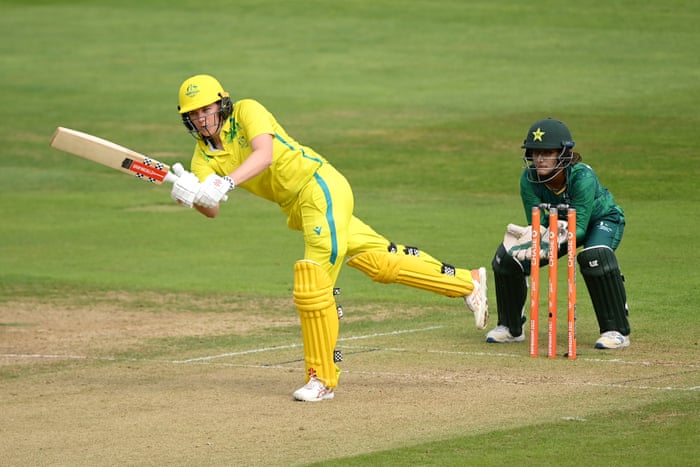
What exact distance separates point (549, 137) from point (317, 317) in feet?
7.20

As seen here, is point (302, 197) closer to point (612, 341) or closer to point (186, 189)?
point (186, 189)

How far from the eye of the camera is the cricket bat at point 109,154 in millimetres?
8688

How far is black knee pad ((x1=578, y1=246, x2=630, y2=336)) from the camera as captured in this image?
9.66 meters

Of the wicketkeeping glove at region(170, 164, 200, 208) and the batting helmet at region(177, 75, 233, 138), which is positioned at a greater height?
the batting helmet at region(177, 75, 233, 138)

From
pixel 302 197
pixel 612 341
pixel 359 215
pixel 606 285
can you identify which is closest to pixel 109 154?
pixel 302 197

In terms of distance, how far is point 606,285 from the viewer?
31.7 ft

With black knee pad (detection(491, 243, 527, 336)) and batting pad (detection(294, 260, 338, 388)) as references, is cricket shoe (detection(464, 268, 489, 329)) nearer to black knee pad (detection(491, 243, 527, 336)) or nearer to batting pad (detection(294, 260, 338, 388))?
black knee pad (detection(491, 243, 527, 336))

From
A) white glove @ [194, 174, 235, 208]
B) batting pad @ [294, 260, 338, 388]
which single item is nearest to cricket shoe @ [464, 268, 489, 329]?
batting pad @ [294, 260, 338, 388]

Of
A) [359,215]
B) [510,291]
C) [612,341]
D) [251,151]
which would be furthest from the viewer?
[359,215]

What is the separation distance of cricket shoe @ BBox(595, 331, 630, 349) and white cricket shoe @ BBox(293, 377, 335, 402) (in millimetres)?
2118

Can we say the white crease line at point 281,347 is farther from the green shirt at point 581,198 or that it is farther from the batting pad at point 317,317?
the batting pad at point 317,317

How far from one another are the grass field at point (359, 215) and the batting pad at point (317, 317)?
0.79 feet

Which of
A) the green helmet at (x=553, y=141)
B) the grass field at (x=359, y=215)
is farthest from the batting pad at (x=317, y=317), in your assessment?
the green helmet at (x=553, y=141)

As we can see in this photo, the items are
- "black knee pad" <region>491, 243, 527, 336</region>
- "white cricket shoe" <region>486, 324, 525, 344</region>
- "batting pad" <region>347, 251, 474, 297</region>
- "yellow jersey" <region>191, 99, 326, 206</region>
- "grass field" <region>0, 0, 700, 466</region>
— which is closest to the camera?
"grass field" <region>0, 0, 700, 466</region>
